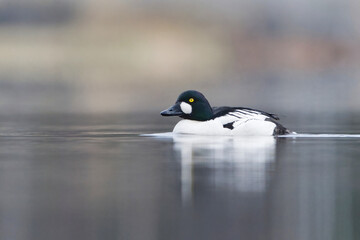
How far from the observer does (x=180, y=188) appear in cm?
984

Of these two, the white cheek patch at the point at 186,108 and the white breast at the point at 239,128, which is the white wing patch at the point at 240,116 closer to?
the white breast at the point at 239,128

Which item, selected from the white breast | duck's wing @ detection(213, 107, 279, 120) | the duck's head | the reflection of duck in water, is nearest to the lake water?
the reflection of duck in water

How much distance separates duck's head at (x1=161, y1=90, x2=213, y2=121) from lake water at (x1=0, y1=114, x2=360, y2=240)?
3.11ft

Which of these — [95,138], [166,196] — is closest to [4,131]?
[95,138]

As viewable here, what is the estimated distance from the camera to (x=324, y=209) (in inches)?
344

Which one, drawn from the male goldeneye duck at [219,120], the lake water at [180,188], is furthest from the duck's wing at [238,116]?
the lake water at [180,188]

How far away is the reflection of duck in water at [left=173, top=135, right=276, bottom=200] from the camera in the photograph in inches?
402

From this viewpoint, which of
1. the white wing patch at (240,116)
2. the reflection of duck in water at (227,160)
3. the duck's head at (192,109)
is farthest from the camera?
the duck's head at (192,109)

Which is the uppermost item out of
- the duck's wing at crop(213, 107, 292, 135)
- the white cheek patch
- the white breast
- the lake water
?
the white cheek patch

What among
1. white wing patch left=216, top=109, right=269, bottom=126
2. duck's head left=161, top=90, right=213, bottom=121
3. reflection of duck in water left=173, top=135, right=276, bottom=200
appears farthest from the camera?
duck's head left=161, top=90, right=213, bottom=121

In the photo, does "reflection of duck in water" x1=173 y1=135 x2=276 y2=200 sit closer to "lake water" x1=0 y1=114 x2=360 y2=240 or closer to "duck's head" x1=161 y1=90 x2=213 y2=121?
"lake water" x1=0 y1=114 x2=360 y2=240

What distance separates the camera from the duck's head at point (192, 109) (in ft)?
55.8

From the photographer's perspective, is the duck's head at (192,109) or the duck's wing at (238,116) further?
the duck's head at (192,109)

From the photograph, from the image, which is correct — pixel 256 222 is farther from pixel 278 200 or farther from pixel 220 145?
pixel 220 145
